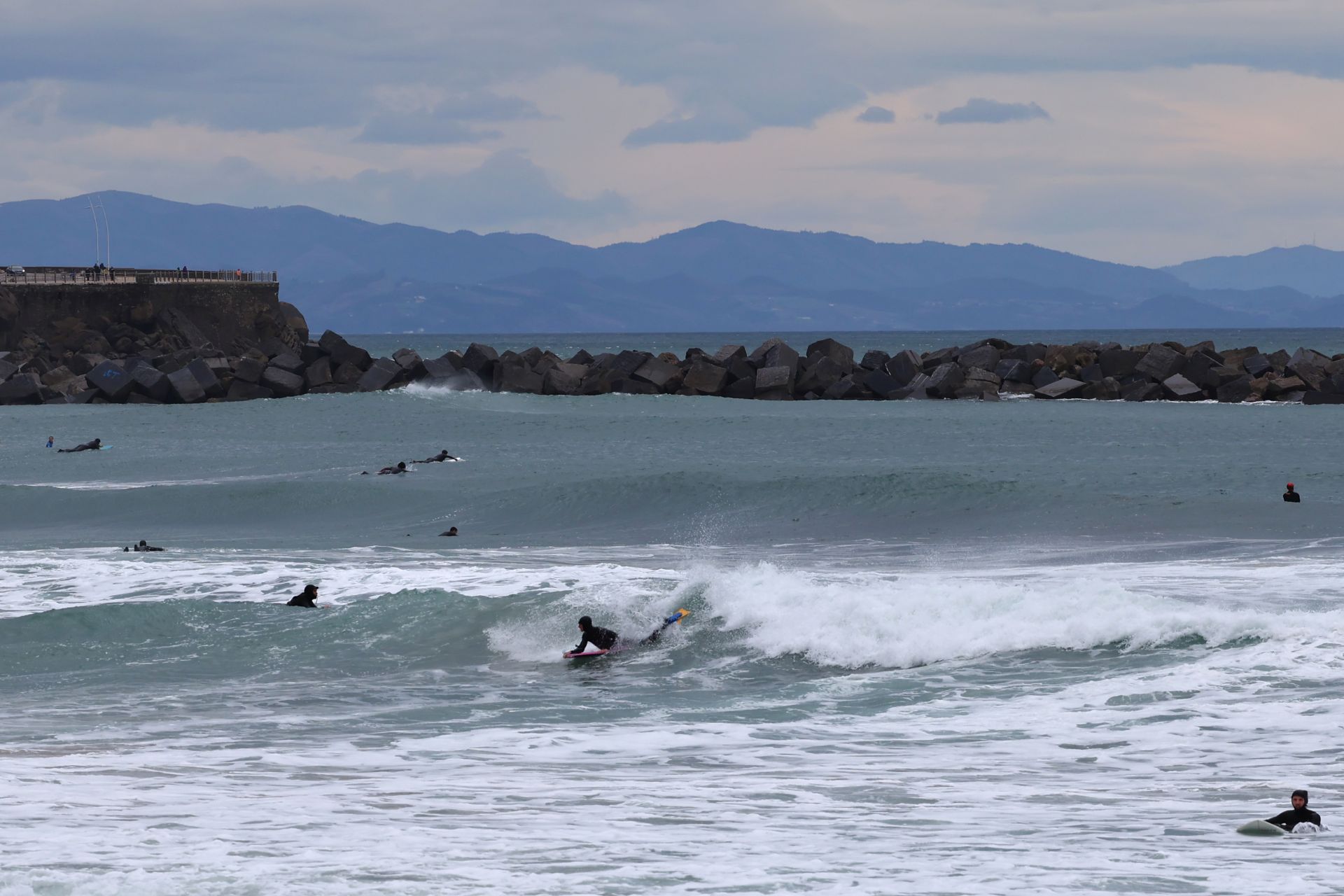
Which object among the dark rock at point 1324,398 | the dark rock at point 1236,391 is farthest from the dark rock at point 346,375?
the dark rock at point 1324,398

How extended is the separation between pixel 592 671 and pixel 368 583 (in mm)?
5372

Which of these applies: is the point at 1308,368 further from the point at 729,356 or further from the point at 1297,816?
the point at 1297,816

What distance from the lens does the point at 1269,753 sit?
11281 mm

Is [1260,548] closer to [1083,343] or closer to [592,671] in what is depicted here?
[592,671]

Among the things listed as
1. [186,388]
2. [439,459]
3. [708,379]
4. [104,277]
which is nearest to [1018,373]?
[708,379]

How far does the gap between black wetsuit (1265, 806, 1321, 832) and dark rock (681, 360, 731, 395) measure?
49.0 meters

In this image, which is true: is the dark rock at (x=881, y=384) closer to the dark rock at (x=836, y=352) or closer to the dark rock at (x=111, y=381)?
the dark rock at (x=836, y=352)

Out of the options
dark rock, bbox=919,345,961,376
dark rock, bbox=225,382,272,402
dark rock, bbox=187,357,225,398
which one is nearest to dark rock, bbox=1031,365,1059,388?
dark rock, bbox=919,345,961,376

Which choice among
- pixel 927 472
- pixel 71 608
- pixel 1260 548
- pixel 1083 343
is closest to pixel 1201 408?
pixel 1083 343

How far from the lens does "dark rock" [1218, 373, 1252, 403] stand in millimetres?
54594

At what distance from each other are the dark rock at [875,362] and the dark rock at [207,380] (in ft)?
80.1

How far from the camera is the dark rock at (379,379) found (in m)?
60.6

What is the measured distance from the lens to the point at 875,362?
2391 inches

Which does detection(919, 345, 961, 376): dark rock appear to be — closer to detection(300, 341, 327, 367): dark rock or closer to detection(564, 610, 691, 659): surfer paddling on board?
detection(300, 341, 327, 367): dark rock
